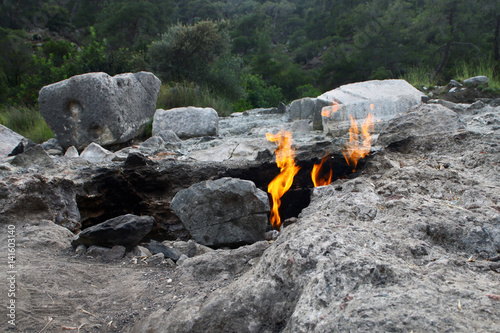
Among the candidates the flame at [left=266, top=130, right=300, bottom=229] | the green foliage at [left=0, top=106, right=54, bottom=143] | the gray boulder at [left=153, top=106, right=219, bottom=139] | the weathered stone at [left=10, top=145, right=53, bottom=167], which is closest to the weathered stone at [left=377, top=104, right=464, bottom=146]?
the flame at [left=266, top=130, right=300, bottom=229]

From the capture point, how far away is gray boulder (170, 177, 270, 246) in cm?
284

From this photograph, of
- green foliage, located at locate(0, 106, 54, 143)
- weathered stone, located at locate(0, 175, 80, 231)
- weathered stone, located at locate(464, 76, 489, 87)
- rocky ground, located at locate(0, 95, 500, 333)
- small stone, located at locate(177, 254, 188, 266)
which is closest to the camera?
rocky ground, located at locate(0, 95, 500, 333)

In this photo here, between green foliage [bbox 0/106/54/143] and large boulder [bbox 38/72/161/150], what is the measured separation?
154 cm

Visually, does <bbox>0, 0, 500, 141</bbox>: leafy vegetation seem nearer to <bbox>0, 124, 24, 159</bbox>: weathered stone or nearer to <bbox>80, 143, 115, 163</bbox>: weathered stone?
<bbox>0, 124, 24, 159</bbox>: weathered stone

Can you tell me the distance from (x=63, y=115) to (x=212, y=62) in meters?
7.00

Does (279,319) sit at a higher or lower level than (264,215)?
higher

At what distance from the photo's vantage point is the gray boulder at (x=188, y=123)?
731 cm

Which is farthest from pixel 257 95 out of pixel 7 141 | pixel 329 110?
pixel 7 141

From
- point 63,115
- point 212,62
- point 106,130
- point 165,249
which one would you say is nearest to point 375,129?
point 165,249

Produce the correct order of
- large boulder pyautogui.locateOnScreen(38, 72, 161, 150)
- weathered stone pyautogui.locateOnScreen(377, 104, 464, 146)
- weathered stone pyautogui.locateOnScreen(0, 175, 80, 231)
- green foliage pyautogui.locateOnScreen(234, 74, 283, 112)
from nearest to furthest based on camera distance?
weathered stone pyautogui.locateOnScreen(0, 175, 80, 231) < weathered stone pyautogui.locateOnScreen(377, 104, 464, 146) < large boulder pyautogui.locateOnScreen(38, 72, 161, 150) < green foliage pyautogui.locateOnScreen(234, 74, 283, 112)

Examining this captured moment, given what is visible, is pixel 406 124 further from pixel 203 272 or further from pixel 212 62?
pixel 212 62

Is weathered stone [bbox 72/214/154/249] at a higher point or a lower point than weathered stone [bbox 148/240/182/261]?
higher

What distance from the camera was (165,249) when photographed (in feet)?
8.09

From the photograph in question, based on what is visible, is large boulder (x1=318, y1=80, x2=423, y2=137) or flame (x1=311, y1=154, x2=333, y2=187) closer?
flame (x1=311, y1=154, x2=333, y2=187)
